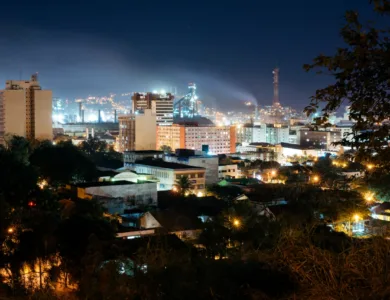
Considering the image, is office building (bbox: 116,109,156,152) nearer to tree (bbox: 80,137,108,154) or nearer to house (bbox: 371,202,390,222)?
tree (bbox: 80,137,108,154)

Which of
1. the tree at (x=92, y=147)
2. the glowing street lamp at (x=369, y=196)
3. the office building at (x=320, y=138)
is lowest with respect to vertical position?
the glowing street lamp at (x=369, y=196)

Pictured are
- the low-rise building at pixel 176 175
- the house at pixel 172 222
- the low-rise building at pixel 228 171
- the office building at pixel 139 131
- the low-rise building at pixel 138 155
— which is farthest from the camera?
the office building at pixel 139 131

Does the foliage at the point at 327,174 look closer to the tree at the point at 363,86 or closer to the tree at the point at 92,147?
the tree at the point at 92,147

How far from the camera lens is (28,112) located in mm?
19391

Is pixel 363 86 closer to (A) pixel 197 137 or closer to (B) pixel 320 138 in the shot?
(A) pixel 197 137

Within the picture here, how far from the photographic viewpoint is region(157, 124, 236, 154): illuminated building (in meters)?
23.1

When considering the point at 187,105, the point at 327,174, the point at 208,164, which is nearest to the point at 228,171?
the point at 208,164

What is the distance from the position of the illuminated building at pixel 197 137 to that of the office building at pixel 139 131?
757mm

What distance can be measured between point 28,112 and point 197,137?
749 centimetres

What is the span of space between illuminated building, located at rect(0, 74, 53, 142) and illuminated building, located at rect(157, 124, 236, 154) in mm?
5894

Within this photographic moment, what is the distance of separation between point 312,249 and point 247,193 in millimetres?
7835

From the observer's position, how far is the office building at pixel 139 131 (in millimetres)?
22719

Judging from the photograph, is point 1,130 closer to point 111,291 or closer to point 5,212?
point 5,212

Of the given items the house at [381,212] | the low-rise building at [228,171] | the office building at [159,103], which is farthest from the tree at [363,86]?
the office building at [159,103]
